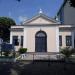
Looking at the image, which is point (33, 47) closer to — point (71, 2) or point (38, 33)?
point (38, 33)

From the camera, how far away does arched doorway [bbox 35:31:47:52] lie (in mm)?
42000

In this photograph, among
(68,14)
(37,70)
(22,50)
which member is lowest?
(37,70)

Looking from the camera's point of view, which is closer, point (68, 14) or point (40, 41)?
point (40, 41)

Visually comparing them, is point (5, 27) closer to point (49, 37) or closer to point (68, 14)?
point (68, 14)

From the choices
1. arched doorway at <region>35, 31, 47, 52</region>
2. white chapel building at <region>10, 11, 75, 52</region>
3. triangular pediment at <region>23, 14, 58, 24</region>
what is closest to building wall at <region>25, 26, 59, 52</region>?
white chapel building at <region>10, 11, 75, 52</region>

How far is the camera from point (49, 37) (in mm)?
41969

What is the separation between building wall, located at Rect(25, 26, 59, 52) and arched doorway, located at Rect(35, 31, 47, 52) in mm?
633

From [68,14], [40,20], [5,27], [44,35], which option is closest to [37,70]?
[44,35]

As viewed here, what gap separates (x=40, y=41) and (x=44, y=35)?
129 centimetres

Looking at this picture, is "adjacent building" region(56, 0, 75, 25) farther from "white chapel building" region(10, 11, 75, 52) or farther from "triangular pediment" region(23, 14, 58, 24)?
"triangular pediment" region(23, 14, 58, 24)

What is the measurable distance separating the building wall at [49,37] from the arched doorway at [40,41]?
633 millimetres

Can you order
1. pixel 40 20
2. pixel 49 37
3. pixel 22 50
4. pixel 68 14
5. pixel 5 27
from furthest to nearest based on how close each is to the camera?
pixel 5 27, pixel 68 14, pixel 40 20, pixel 49 37, pixel 22 50

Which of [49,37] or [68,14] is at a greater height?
[68,14]

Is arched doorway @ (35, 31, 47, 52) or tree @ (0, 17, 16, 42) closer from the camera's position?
arched doorway @ (35, 31, 47, 52)
